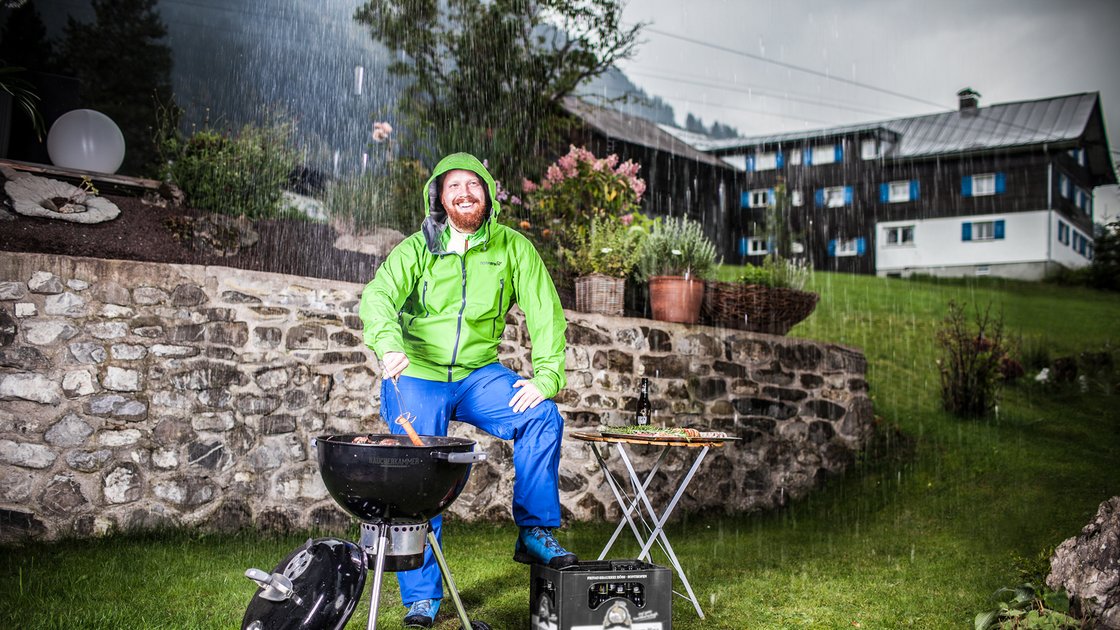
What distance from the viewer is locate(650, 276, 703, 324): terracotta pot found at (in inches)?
238

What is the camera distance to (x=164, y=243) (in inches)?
201

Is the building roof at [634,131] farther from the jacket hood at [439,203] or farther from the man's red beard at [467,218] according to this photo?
the man's red beard at [467,218]

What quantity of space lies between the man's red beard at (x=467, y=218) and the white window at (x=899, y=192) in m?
Answer: 24.3

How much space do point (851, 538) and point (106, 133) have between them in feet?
18.4

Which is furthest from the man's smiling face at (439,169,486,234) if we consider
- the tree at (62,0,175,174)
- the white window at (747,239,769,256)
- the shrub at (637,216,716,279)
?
the white window at (747,239,769,256)

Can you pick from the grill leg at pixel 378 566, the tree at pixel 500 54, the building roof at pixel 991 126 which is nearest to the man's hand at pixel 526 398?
the grill leg at pixel 378 566

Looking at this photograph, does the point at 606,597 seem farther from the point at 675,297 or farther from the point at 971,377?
the point at 971,377

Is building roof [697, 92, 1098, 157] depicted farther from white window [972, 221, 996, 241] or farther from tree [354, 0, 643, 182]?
tree [354, 0, 643, 182]

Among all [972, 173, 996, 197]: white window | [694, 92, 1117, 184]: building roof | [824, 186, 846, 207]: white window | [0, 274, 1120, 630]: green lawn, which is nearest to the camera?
[0, 274, 1120, 630]: green lawn

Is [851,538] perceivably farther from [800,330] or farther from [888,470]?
[800,330]

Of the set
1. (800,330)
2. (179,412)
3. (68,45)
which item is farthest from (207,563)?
(68,45)

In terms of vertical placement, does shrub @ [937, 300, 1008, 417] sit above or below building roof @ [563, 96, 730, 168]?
below

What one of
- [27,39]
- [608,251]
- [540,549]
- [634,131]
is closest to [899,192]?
[634,131]

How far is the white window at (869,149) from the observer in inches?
1006
